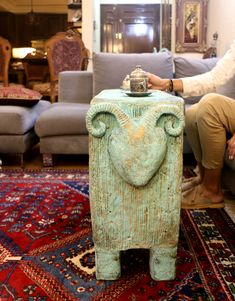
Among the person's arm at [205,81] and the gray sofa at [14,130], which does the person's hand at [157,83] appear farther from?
the gray sofa at [14,130]

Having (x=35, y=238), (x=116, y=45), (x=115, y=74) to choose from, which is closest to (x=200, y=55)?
(x=116, y=45)

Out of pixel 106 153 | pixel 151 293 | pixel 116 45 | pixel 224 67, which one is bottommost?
pixel 151 293

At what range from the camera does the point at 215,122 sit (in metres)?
1.84

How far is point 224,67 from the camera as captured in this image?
198cm

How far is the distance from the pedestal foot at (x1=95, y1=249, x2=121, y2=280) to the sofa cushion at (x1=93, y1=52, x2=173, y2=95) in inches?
75.0

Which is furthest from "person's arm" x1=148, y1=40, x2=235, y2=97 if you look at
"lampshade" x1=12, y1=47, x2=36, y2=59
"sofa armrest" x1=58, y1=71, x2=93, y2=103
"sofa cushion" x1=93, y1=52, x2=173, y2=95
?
"lampshade" x1=12, y1=47, x2=36, y2=59

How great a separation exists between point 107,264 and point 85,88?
219 cm

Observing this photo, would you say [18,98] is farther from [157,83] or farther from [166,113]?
[166,113]

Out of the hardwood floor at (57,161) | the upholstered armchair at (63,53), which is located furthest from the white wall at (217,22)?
the hardwood floor at (57,161)

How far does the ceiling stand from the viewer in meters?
8.25

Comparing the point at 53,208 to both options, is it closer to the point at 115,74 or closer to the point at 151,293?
the point at 151,293

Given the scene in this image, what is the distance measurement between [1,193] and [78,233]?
73 cm

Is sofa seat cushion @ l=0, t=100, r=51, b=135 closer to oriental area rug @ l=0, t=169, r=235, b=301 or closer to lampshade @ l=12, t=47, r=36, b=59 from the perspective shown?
oriental area rug @ l=0, t=169, r=235, b=301

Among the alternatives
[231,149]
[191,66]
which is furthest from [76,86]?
[231,149]
